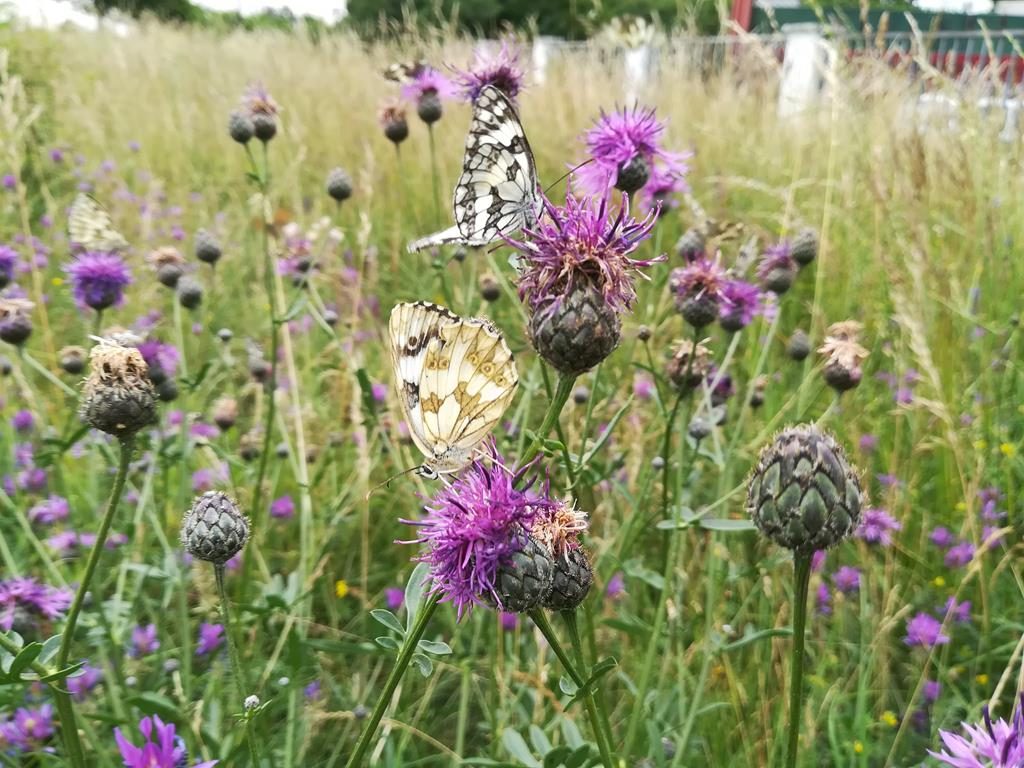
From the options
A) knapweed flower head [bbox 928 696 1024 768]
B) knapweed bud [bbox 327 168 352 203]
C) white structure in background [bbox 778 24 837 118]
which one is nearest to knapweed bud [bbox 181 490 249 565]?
knapweed flower head [bbox 928 696 1024 768]

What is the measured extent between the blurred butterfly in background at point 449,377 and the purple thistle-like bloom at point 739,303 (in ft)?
3.07

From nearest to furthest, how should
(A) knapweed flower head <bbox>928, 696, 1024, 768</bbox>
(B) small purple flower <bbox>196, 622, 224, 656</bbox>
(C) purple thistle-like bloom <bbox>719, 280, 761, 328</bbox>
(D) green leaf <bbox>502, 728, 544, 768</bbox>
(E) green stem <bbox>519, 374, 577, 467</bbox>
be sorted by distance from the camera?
1. (A) knapweed flower head <bbox>928, 696, 1024, 768</bbox>
2. (E) green stem <bbox>519, 374, 577, 467</bbox>
3. (D) green leaf <bbox>502, 728, 544, 768</bbox>
4. (C) purple thistle-like bloom <bbox>719, 280, 761, 328</bbox>
5. (B) small purple flower <bbox>196, 622, 224, 656</bbox>

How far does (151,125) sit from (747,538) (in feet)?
22.3

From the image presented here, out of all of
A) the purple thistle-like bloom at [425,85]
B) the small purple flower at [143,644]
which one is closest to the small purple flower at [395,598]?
the small purple flower at [143,644]

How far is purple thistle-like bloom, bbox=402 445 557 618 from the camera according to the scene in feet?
3.83

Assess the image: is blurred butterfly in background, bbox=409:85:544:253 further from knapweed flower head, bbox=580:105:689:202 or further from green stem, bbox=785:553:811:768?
green stem, bbox=785:553:811:768

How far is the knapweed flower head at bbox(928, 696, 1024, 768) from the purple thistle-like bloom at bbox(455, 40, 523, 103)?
1.78m

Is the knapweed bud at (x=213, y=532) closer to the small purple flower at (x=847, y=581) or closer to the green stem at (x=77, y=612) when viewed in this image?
the green stem at (x=77, y=612)

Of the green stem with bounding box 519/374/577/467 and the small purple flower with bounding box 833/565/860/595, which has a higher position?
the green stem with bounding box 519/374/577/467

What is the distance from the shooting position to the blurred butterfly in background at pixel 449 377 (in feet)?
4.43

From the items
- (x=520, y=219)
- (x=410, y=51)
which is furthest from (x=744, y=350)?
(x=410, y=51)

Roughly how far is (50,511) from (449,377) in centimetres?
158

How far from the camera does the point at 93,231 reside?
260 centimetres

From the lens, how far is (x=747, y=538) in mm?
2785
